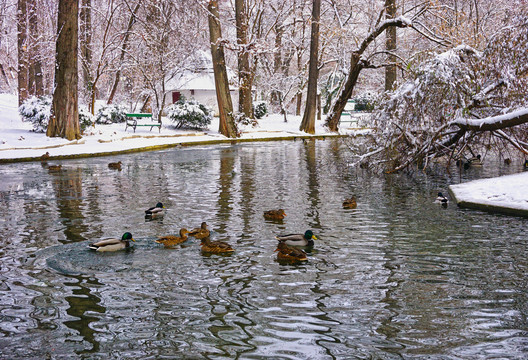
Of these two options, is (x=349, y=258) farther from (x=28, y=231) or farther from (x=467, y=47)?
(x=467, y=47)

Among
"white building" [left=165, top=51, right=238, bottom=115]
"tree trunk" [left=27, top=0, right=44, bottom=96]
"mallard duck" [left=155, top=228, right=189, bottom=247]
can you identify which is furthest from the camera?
"white building" [left=165, top=51, right=238, bottom=115]

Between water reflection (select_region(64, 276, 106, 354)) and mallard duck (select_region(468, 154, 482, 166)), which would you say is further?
mallard duck (select_region(468, 154, 482, 166))

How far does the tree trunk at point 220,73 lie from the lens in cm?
3419

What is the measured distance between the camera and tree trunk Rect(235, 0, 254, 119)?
37.5 m

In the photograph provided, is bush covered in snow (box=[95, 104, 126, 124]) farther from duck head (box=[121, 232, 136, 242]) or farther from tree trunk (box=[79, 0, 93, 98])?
duck head (box=[121, 232, 136, 242])

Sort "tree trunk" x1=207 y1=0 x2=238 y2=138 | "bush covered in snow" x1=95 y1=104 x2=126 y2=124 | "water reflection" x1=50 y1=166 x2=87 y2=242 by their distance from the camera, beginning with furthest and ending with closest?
"bush covered in snow" x1=95 y1=104 x2=126 y2=124
"tree trunk" x1=207 y1=0 x2=238 y2=138
"water reflection" x1=50 y1=166 x2=87 y2=242

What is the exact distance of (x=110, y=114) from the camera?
38.6 m

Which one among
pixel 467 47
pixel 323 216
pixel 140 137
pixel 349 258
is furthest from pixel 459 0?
pixel 349 258

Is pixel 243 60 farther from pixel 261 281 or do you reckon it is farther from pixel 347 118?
Answer: pixel 261 281

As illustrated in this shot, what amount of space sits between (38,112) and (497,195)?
24303 mm

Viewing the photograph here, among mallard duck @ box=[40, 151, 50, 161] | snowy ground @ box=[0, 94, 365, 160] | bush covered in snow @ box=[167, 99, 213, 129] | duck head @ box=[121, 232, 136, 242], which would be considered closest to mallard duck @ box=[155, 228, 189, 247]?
duck head @ box=[121, 232, 136, 242]

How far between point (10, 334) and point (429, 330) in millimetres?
4274

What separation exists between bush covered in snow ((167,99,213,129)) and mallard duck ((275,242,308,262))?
30.1m

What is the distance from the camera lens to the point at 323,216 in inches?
492
